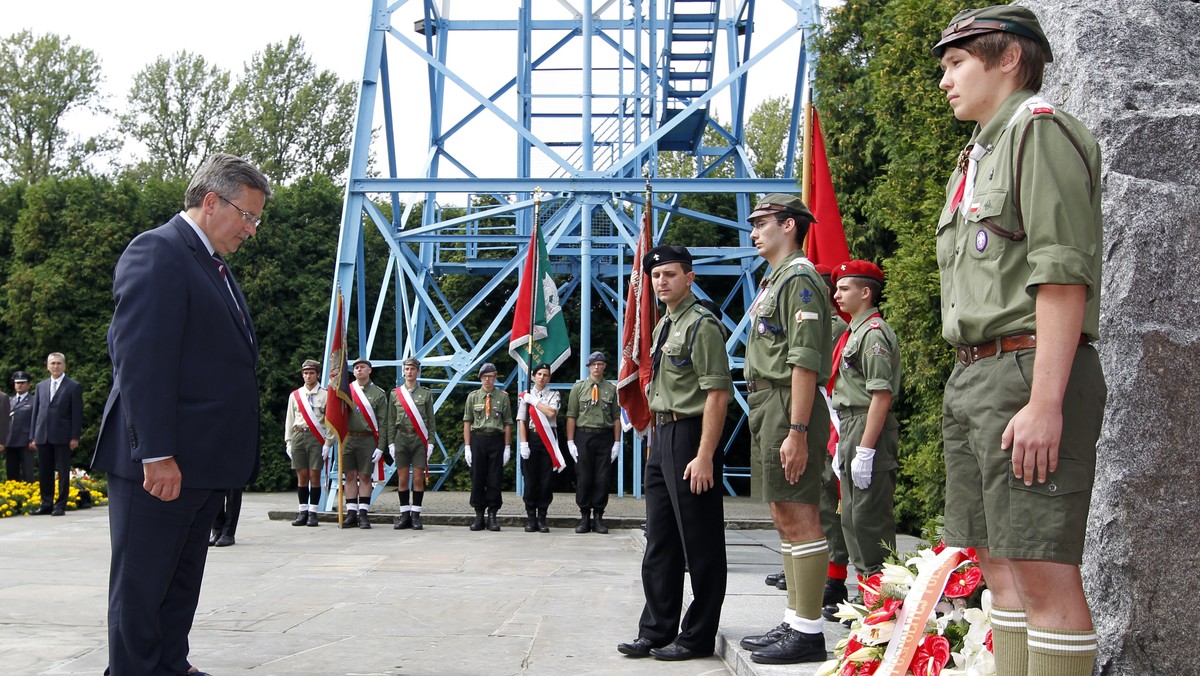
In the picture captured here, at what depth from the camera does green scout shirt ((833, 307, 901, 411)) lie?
589 cm

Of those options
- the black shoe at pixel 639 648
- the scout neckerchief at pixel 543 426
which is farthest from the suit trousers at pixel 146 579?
the scout neckerchief at pixel 543 426

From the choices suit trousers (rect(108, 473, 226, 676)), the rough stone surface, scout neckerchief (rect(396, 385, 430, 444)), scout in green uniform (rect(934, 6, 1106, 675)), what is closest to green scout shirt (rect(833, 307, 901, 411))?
the rough stone surface

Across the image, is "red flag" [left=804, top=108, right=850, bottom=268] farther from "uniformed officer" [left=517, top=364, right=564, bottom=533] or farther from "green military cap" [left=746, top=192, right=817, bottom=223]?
"uniformed officer" [left=517, top=364, right=564, bottom=533]

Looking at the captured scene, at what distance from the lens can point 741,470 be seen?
17.6 meters

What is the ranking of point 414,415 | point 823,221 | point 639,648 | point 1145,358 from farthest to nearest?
point 414,415 < point 823,221 < point 639,648 < point 1145,358

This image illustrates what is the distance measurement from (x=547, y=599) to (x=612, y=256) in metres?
11.3

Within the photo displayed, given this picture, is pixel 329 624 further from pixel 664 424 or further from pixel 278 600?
pixel 664 424

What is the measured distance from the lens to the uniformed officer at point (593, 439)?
13312mm

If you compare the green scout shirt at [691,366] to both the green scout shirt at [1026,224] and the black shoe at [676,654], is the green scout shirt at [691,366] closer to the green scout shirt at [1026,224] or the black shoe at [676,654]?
the black shoe at [676,654]

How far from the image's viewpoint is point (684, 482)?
514cm

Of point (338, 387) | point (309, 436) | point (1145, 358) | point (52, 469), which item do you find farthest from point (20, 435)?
point (1145, 358)

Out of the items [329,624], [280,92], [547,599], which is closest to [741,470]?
[547,599]

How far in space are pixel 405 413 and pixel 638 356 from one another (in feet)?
25.8

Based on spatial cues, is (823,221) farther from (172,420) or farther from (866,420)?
(172,420)
